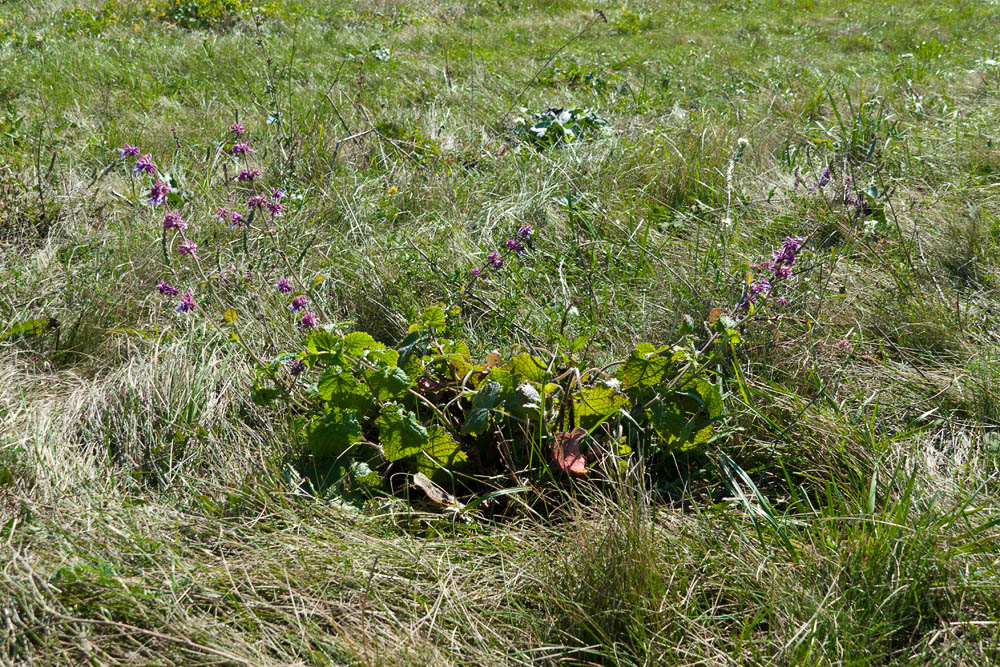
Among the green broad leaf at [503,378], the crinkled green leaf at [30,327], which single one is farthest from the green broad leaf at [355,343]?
the crinkled green leaf at [30,327]

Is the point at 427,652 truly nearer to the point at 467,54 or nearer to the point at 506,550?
the point at 506,550

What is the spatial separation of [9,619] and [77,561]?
0.17 meters

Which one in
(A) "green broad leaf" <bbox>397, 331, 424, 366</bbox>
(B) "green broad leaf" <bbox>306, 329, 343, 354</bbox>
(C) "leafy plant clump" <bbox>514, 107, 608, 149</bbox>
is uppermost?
(C) "leafy plant clump" <bbox>514, 107, 608, 149</bbox>

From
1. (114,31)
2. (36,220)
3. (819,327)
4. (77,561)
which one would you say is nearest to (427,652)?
(77,561)

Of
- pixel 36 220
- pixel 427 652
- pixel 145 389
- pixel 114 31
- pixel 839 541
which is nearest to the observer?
pixel 427 652

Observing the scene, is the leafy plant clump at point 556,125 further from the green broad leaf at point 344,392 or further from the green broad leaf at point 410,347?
the green broad leaf at point 344,392

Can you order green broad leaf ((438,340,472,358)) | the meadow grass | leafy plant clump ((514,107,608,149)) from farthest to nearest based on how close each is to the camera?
leafy plant clump ((514,107,608,149)) < green broad leaf ((438,340,472,358)) < the meadow grass

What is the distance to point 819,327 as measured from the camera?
248 centimetres

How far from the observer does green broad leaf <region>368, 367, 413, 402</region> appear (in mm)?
1869

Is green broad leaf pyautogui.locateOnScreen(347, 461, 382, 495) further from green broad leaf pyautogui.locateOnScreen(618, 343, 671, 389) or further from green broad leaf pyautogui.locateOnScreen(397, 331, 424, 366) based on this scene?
green broad leaf pyautogui.locateOnScreen(618, 343, 671, 389)

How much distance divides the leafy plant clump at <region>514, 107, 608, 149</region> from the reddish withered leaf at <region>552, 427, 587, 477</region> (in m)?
2.57

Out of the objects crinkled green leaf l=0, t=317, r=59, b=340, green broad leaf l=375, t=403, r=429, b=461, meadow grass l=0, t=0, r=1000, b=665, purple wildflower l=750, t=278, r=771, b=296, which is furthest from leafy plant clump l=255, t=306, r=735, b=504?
crinkled green leaf l=0, t=317, r=59, b=340

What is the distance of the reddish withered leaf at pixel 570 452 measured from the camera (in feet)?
6.15

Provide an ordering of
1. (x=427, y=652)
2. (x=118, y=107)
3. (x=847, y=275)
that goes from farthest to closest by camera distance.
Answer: (x=118, y=107) < (x=847, y=275) < (x=427, y=652)
